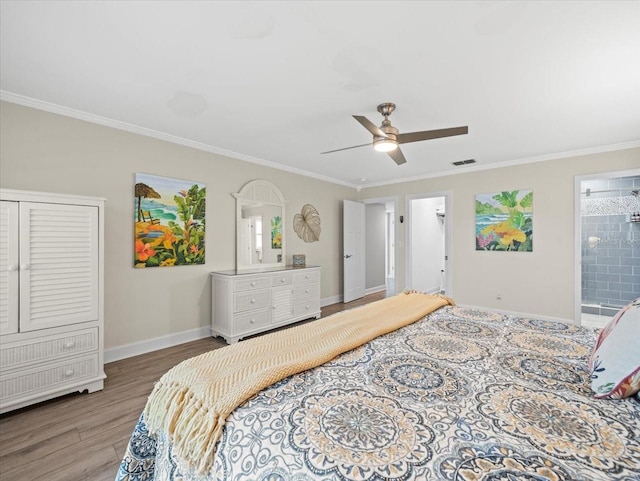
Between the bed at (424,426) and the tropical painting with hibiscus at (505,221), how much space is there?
3.38 meters

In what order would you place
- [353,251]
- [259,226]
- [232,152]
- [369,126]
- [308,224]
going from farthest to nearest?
[353,251] → [308,224] → [259,226] → [232,152] → [369,126]

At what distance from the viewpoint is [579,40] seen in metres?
1.77

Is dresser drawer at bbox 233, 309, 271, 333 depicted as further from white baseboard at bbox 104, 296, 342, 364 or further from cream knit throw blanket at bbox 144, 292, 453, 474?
cream knit throw blanket at bbox 144, 292, 453, 474

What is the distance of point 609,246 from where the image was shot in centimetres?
473

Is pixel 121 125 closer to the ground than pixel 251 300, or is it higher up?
higher up

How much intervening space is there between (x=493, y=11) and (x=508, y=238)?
3.71 metres

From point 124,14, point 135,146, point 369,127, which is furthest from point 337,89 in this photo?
point 135,146

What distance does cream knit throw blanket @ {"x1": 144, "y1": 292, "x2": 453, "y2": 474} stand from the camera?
1002mm

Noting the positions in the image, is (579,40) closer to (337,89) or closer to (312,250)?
(337,89)

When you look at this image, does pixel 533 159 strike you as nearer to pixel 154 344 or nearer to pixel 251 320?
pixel 251 320

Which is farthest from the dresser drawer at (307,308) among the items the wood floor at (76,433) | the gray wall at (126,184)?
the wood floor at (76,433)

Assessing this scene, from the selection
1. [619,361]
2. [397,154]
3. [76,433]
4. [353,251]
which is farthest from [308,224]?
[619,361]

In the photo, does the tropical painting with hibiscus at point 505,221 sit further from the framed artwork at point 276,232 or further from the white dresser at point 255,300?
the framed artwork at point 276,232

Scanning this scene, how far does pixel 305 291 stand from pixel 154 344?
2032mm
